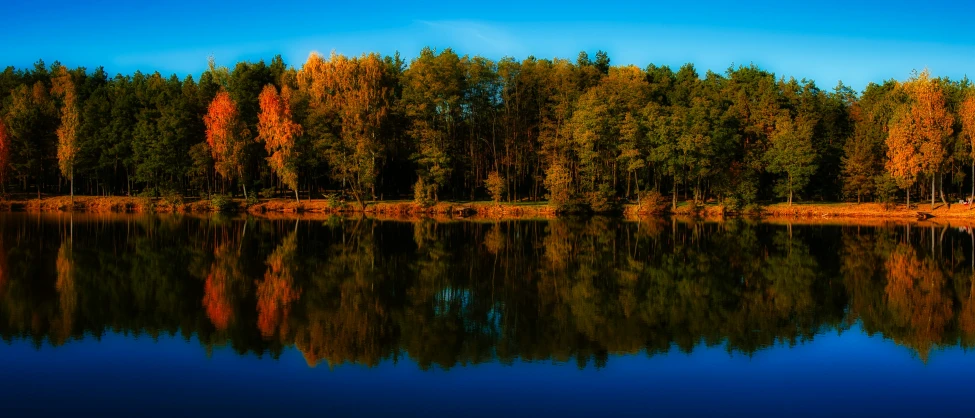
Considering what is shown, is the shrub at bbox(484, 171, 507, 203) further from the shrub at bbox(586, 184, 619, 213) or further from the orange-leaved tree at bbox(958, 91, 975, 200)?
the orange-leaved tree at bbox(958, 91, 975, 200)

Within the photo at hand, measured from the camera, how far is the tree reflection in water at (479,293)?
1373 cm

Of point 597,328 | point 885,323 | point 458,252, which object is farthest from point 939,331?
point 458,252

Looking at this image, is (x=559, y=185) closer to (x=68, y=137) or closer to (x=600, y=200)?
(x=600, y=200)

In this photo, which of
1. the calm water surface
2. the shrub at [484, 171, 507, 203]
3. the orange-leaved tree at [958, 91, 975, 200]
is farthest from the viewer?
the shrub at [484, 171, 507, 203]

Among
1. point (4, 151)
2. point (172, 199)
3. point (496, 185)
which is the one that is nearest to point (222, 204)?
point (172, 199)

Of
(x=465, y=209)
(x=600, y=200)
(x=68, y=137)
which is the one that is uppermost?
(x=68, y=137)

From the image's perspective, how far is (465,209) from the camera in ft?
182

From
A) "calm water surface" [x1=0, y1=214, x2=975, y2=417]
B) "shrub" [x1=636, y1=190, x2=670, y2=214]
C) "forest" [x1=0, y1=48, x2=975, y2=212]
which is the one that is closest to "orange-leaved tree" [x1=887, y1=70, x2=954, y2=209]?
"forest" [x1=0, y1=48, x2=975, y2=212]

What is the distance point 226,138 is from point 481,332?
48.6m

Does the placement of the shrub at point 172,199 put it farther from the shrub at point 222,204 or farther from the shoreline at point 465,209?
the shrub at point 222,204

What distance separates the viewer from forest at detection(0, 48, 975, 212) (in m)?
55.9

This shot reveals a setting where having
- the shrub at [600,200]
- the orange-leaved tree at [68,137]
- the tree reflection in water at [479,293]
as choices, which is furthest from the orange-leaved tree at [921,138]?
the orange-leaved tree at [68,137]

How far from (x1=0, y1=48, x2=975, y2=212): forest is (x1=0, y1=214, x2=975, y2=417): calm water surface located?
29015 mm

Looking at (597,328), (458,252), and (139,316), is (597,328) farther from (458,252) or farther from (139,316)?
(458,252)
